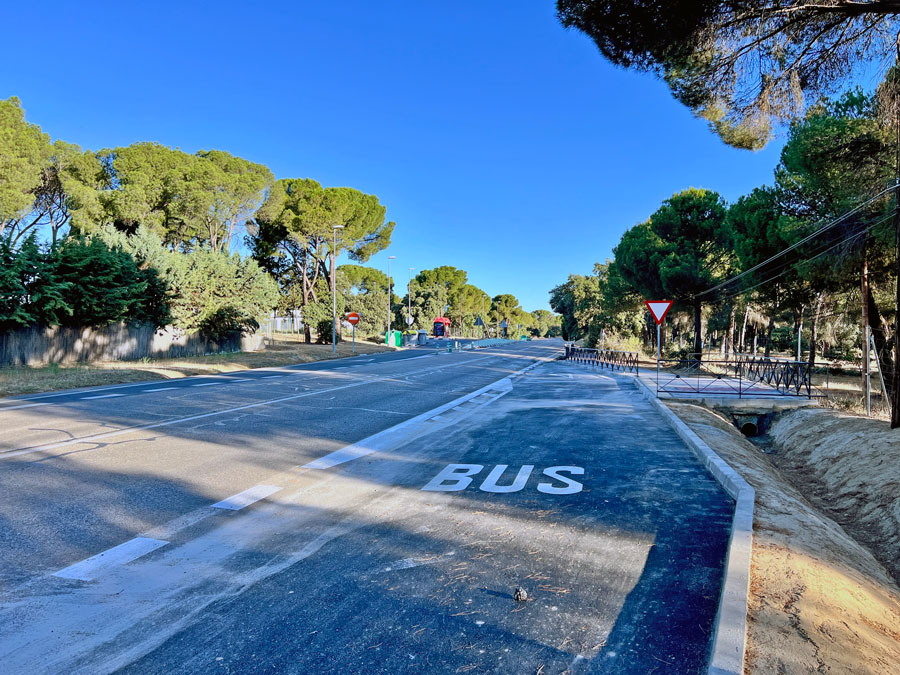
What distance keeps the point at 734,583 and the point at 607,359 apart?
91.0ft

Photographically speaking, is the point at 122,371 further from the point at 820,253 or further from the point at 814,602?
the point at 820,253

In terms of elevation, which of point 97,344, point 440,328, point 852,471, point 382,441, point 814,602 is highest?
point 440,328

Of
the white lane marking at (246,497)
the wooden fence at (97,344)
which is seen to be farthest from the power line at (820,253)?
the wooden fence at (97,344)

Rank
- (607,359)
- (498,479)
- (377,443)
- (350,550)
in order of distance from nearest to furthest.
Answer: (350,550) → (498,479) → (377,443) → (607,359)

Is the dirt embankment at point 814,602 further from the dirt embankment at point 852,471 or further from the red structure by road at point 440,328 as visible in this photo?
the red structure by road at point 440,328

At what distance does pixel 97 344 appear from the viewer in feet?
74.0

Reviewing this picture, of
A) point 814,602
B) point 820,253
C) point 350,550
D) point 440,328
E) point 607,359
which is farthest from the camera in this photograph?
point 440,328

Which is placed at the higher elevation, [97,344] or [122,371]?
[97,344]

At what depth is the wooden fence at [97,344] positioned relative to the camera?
768 inches

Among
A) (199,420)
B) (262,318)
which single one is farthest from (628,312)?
(199,420)

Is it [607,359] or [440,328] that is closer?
[607,359]

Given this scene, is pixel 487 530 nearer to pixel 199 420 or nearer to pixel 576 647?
pixel 576 647

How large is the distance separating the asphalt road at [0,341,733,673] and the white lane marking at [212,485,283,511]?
33 millimetres

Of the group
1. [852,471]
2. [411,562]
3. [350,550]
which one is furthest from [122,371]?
[852,471]
